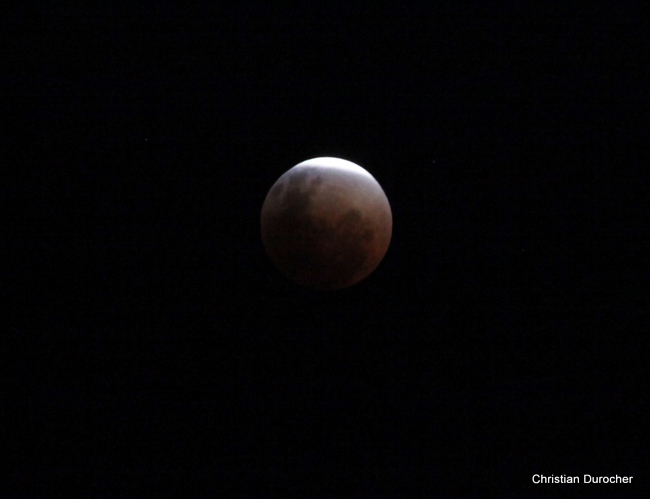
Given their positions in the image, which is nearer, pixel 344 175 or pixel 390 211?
pixel 344 175

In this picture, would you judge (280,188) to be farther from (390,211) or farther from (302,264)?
(390,211)

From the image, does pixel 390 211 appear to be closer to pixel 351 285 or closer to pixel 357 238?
pixel 357 238

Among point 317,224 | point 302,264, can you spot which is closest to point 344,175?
point 317,224

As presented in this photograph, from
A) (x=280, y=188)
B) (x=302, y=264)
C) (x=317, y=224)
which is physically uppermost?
(x=280, y=188)

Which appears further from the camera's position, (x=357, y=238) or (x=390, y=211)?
(x=390, y=211)

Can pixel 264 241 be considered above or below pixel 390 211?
below

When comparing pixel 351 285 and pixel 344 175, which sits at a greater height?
pixel 344 175
